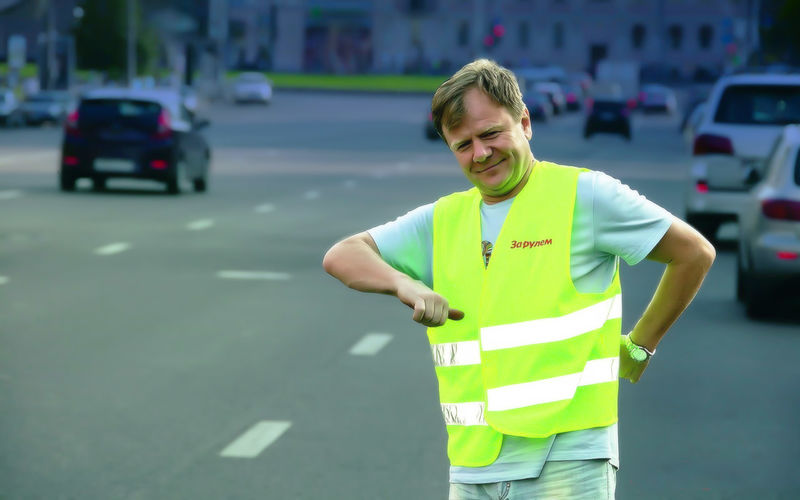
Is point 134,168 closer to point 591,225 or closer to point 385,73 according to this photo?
point 591,225

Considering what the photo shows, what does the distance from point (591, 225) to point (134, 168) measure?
2221 cm

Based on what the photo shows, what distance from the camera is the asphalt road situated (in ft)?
22.9

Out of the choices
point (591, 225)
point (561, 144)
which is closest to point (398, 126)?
point (561, 144)

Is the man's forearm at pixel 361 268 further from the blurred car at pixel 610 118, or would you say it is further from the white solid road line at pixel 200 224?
the blurred car at pixel 610 118

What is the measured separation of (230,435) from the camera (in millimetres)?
7770

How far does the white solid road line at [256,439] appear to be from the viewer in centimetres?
738

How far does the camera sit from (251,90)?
93.0 m

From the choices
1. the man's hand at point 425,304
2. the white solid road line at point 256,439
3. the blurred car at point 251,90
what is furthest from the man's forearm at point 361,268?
the blurred car at point 251,90

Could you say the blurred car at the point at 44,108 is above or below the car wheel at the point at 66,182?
below

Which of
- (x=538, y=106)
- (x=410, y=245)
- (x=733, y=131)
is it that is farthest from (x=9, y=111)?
(x=410, y=245)

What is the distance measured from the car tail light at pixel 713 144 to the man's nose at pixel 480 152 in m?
14.1

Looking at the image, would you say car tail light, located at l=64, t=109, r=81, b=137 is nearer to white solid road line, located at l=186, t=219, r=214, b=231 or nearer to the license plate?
the license plate

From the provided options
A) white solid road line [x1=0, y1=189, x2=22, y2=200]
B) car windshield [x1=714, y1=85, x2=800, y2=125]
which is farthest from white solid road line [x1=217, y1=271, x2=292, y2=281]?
white solid road line [x1=0, y1=189, x2=22, y2=200]

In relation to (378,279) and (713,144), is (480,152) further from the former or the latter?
(713,144)
